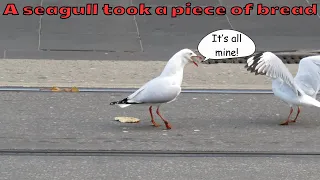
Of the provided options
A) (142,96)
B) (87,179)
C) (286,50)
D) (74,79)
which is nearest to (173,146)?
(142,96)

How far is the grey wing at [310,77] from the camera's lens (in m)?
9.35

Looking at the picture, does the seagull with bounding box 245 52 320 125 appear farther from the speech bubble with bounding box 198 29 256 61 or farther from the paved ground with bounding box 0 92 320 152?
the speech bubble with bounding box 198 29 256 61

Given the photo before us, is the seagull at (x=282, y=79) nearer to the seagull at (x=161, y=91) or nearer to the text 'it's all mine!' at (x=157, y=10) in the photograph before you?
the seagull at (x=161, y=91)

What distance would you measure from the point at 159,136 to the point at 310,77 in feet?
5.75

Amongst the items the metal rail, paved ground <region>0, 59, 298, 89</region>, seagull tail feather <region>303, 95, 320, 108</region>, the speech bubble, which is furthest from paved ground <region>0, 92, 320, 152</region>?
the speech bubble

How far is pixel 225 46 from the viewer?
38.5ft

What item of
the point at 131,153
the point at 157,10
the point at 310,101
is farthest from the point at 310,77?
the point at 157,10

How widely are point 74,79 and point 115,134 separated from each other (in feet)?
8.96

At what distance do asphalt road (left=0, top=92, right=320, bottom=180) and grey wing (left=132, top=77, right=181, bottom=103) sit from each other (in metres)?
0.34

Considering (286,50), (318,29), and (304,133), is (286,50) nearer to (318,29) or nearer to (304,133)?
(318,29)

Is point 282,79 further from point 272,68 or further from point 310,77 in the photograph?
point 310,77

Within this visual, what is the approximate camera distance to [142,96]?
8.84m

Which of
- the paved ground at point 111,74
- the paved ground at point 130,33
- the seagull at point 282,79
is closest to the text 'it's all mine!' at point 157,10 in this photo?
the paved ground at point 130,33

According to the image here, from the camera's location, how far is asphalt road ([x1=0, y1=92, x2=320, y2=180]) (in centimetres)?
761
